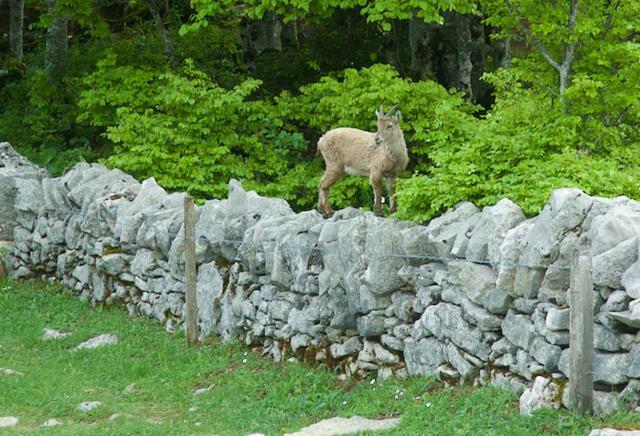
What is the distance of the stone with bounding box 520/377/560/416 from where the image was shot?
25.4 feet

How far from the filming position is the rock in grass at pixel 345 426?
334 inches

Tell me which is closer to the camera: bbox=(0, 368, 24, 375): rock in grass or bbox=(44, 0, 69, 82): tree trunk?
bbox=(0, 368, 24, 375): rock in grass

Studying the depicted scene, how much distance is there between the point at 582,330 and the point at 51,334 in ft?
26.1

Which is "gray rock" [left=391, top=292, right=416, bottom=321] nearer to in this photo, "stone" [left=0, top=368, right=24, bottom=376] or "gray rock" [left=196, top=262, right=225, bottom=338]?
"gray rock" [left=196, top=262, right=225, bottom=338]

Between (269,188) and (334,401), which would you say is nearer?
(334,401)

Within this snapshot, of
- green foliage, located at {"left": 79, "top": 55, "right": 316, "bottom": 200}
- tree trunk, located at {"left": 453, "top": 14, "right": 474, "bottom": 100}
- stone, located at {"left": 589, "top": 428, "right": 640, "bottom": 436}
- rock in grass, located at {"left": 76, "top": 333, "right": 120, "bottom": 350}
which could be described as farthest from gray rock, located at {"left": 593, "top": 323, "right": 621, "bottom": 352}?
tree trunk, located at {"left": 453, "top": 14, "right": 474, "bottom": 100}

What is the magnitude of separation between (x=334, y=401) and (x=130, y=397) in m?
2.28

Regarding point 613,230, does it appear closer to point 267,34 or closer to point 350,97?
point 350,97

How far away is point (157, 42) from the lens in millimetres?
20969

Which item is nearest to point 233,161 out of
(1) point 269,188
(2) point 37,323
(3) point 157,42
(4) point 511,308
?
(1) point 269,188

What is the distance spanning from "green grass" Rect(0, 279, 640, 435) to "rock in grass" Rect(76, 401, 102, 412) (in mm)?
83

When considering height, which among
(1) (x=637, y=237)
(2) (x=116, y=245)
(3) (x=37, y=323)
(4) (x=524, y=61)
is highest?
(4) (x=524, y=61)

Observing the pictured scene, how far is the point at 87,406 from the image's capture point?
1004 cm

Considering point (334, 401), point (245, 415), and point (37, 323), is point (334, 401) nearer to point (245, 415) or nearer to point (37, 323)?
point (245, 415)
